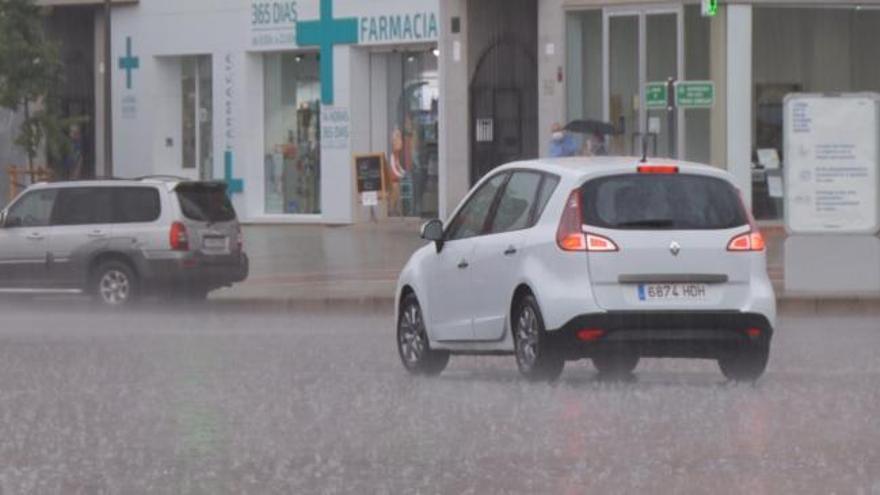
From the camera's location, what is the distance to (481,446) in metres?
12.7

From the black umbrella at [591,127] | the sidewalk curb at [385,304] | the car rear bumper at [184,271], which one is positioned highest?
the black umbrella at [591,127]

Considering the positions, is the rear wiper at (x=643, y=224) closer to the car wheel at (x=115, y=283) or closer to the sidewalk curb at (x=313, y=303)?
the sidewalk curb at (x=313, y=303)

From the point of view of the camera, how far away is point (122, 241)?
1141 inches

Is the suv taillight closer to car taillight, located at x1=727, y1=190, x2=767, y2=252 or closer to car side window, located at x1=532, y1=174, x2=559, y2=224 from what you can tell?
car side window, located at x1=532, y1=174, x2=559, y2=224

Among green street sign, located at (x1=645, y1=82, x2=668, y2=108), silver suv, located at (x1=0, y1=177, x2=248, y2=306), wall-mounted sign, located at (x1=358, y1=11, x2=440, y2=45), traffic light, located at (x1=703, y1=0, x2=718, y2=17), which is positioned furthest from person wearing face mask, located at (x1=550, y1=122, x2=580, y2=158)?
silver suv, located at (x1=0, y1=177, x2=248, y2=306)

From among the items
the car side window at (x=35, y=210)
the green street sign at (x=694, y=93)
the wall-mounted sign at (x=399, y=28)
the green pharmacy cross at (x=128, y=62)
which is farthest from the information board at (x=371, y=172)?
the car side window at (x=35, y=210)

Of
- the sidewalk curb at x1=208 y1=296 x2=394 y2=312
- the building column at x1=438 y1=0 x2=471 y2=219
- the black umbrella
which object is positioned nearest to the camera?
the sidewalk curb at x1=208 y1=296 x2=394 y2=312

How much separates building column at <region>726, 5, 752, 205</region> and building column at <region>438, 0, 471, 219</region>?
5524 millimetres

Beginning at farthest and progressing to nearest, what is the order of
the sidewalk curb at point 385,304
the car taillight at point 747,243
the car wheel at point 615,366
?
the sidewalk curb at point 385,304 < the car wheel at point 615,366 < the car taillight at point 747,243

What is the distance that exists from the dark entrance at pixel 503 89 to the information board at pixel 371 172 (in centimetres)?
269

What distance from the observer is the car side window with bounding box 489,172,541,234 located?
16844 millimetres

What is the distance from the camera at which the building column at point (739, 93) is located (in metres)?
40.7

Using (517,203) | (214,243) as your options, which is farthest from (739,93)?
(517,203)

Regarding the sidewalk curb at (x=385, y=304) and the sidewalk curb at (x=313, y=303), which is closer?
the sidewalk curb at (x=385, y=304)
